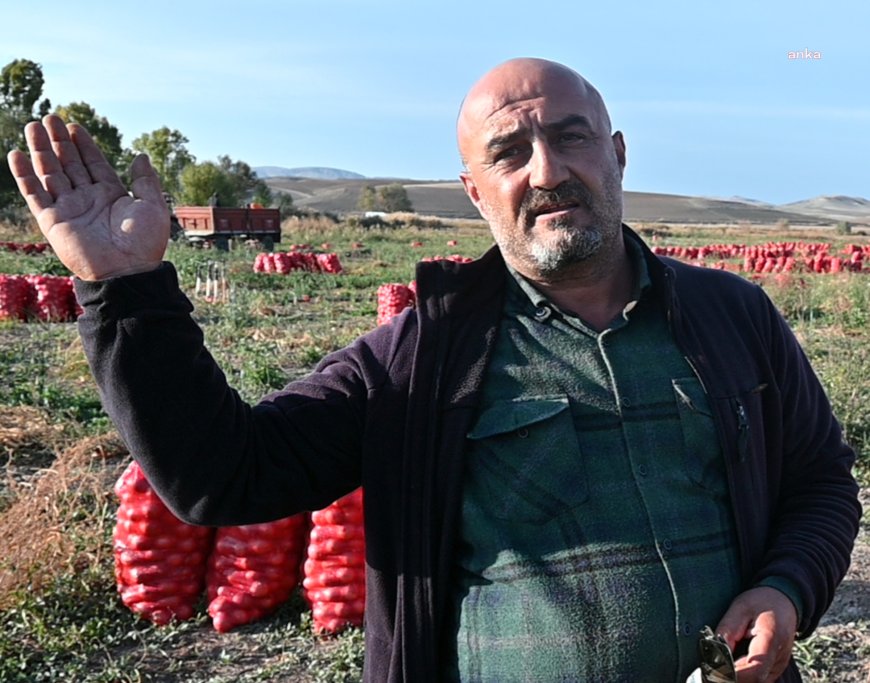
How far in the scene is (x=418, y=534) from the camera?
5.94ft

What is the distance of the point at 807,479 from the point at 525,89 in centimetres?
100

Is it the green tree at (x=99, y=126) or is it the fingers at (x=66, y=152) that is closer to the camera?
the fingers at (x=66, y=152)

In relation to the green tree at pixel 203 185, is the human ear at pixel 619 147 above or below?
below

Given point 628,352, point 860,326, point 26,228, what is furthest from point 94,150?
point 26,228

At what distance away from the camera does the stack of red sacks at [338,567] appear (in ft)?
12.1

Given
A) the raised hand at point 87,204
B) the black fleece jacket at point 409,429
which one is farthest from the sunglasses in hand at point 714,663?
the raised hand at point 87,204

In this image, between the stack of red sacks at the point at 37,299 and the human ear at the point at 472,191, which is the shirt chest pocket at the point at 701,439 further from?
the stack of red sacks at the point at 37,299

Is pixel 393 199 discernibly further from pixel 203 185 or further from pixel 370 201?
pixel 203 185

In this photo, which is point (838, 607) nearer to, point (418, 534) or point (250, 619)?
point (250, 619)

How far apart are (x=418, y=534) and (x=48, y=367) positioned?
7.59m

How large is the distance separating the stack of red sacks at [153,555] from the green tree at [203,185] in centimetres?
5423

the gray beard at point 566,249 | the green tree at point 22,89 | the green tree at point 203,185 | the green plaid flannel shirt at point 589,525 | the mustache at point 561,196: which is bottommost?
the green plaid flannel shirt at point 589,525

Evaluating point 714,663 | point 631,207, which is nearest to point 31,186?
point 714,663

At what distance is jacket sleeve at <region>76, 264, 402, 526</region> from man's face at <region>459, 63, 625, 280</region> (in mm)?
358
